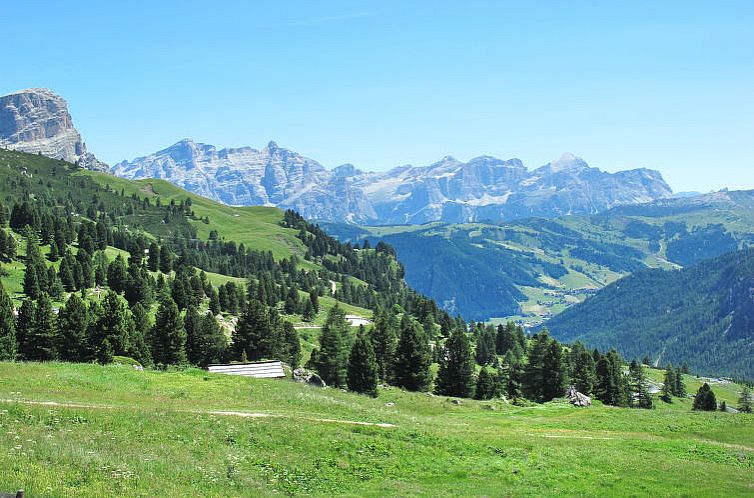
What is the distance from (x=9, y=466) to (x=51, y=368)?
32666mm

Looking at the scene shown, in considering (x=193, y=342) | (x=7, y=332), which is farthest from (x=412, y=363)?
(x=7, y=332)

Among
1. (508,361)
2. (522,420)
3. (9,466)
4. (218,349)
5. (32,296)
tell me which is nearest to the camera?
(9,466)

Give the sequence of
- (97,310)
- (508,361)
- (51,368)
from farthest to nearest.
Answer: (508,361) < (97,310) < (51,368)

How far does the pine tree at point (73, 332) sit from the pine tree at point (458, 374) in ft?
196

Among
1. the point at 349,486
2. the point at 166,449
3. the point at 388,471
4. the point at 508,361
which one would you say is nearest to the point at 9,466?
the point at 166,449

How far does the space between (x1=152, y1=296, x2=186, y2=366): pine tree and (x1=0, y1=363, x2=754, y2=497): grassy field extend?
42623 millimetres

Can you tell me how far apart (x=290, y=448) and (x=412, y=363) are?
69.0 metres

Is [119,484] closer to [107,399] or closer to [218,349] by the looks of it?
[107,399]

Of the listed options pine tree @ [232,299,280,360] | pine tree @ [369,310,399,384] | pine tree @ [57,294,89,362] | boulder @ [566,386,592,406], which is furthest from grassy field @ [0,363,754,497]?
pine tree @ [232,299,280,360]

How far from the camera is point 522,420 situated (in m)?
62.7

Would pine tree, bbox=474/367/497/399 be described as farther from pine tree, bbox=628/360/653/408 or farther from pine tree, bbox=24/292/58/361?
pine tree, bbox=24/292/58/361

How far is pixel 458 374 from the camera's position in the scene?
112500mm

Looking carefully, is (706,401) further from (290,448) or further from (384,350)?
(290,448)

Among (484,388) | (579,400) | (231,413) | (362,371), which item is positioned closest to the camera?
(231,413)
